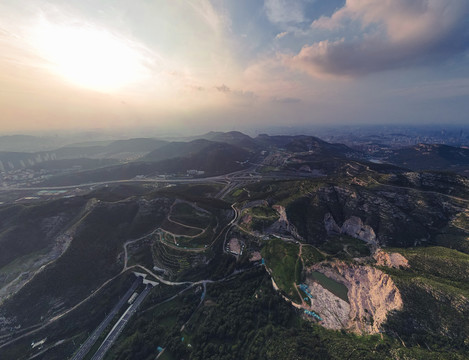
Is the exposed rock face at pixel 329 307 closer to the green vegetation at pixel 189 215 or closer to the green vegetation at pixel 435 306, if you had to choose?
the green vegetation at pixel 435 306

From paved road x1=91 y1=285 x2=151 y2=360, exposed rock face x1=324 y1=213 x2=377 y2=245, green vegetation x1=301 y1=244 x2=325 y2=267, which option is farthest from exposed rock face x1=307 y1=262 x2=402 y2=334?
paved road x1=91 y1=285 x2=151 y2=360

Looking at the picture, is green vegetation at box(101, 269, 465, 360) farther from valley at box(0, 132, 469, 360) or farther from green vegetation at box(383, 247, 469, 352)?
A: green vegetation at box(383, 247, 469, 352)

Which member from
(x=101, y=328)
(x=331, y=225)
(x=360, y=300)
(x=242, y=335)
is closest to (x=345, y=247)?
(x=331, y=225)

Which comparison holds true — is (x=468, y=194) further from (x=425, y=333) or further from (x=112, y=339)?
(x=112, y=339)

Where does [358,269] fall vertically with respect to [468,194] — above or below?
below

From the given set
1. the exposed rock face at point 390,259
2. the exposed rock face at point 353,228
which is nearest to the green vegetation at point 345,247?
the exposed rock face at point 353,228

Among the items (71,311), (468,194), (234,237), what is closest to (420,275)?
(234,237)

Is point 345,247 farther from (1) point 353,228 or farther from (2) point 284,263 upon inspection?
(2) point 284,263
